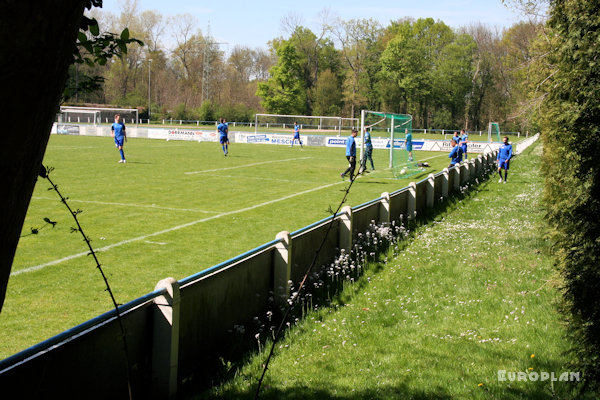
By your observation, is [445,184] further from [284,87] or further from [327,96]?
[327,96]

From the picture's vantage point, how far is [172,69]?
104 meters

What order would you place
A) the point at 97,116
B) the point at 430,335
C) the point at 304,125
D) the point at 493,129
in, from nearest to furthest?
the point at 430,335 → the point at 304,125 → the point at 493,129 → the point at 97,116

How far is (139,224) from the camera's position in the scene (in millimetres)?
12070

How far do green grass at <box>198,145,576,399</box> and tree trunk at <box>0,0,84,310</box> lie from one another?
134 inches

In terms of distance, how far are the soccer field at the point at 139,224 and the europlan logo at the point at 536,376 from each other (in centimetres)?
412

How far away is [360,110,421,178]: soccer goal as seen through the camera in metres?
24.5

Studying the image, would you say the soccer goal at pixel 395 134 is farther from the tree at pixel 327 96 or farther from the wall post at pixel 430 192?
the tree at pixel 327 96

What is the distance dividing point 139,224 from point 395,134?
52.3ft

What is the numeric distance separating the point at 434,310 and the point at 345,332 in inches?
56.6

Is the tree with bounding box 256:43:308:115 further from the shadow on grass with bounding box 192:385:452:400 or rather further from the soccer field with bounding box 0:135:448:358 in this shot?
the shadow on grass with bounding box 192:385:452:400

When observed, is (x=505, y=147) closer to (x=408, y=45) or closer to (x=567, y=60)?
(x=567, y=60)

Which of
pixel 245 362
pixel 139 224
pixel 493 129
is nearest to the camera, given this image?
pixel 245 362

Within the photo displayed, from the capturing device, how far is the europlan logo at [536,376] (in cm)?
498

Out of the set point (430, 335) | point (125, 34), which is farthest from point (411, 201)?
point (125, 34)
